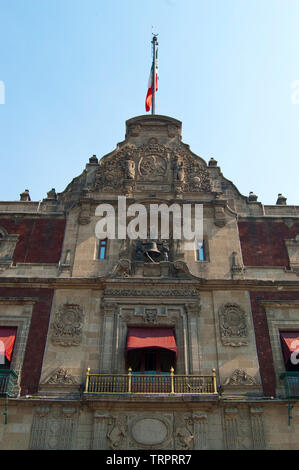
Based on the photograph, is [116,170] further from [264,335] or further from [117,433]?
[117,433]

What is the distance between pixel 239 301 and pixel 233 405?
4.23m

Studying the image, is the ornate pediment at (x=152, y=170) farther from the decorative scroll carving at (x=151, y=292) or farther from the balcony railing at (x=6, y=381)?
the balcony railing at (x=6, y=381)

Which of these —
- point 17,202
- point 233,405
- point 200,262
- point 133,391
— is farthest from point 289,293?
point 17,202

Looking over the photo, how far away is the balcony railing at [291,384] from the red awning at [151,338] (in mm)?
3984

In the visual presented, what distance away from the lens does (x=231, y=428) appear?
593 inches

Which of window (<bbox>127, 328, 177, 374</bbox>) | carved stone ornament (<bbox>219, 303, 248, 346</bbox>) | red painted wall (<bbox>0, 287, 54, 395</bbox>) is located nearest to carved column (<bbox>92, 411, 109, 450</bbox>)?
window (<bbox>127, 328, 177, 374</bbox>)

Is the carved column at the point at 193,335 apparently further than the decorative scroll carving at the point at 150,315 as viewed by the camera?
No

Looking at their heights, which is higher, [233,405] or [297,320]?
[297,320]

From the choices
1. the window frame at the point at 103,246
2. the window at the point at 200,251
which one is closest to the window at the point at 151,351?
the window frame at the point at 103,246

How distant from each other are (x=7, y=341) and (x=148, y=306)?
18.0 ft

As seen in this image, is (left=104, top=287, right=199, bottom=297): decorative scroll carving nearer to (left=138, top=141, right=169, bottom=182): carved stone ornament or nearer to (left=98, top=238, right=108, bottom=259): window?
(left=98, top=238, right=108, bottom=259): window

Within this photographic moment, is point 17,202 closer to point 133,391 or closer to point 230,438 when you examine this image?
point 133,391

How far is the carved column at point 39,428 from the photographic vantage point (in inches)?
580

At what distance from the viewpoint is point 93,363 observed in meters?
16.5
